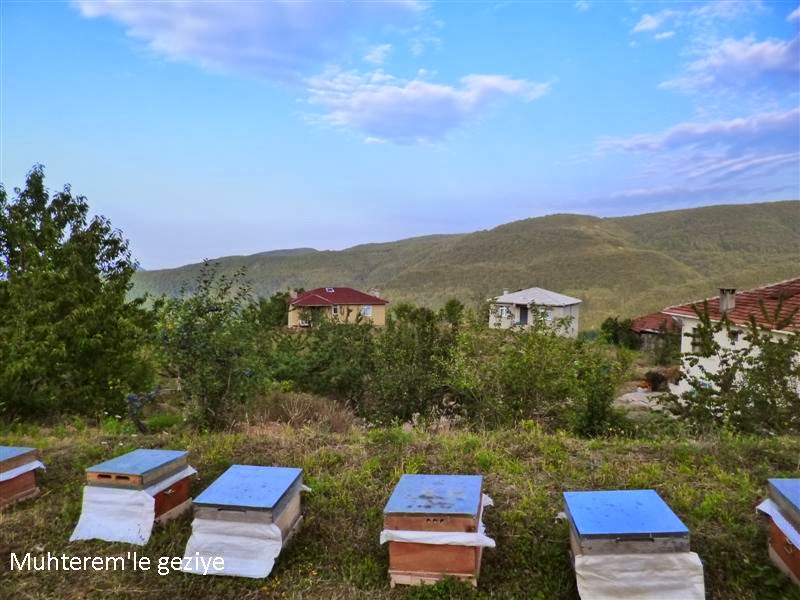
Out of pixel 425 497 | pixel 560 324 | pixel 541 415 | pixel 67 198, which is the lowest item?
pixel 541 415

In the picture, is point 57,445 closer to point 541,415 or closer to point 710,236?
point 541,415

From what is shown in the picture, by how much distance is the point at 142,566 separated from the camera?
11.5ft

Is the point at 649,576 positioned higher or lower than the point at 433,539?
lower

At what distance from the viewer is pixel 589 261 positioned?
64812 millimetres

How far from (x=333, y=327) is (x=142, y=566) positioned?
781 cm

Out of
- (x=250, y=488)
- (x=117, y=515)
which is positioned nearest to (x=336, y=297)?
(x=117, y=515)

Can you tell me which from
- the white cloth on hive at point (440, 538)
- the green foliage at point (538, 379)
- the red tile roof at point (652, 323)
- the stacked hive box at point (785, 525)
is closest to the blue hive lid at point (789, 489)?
the stacked hive box at point (785, 525)

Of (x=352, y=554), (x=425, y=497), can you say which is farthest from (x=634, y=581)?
(x=352, y=554)

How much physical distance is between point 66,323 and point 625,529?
30.0 feet

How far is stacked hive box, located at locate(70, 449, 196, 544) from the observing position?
3645mm

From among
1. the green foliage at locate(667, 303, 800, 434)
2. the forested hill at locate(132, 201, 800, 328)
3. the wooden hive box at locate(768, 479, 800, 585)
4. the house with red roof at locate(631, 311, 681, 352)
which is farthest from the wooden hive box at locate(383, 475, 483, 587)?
the forested hill at locate(132, 201, 800, 328)

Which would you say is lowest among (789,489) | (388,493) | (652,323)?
(652,323)

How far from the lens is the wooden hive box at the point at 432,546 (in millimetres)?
3100

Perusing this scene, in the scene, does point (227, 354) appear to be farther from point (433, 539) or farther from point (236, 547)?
point (433, 539)
